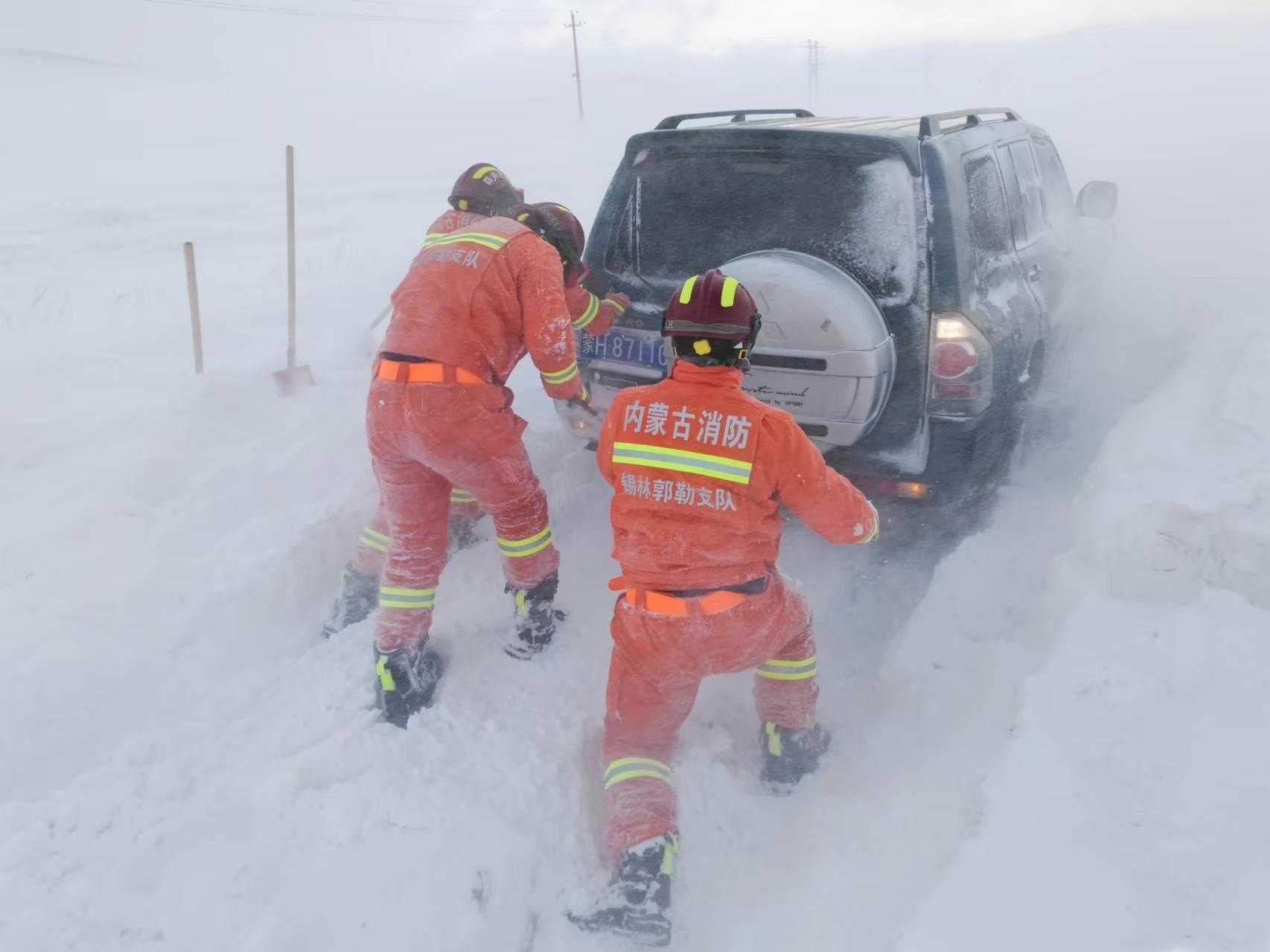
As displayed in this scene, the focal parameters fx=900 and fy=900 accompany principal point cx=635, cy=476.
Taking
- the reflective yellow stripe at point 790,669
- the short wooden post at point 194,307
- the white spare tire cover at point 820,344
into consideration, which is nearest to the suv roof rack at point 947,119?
the white spare tire cover at point 820,344

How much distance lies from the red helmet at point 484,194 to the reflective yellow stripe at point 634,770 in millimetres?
2273

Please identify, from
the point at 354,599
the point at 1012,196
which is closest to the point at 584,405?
the point at 354,599

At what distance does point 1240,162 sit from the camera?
12.3 metres

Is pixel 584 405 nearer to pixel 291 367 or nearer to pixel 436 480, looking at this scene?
pixel 436 480

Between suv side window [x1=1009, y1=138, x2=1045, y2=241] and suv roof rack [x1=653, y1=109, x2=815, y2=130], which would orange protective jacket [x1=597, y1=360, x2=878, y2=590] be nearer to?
suv roof rack [x1=653, y1=109, x2=815, y2=130]

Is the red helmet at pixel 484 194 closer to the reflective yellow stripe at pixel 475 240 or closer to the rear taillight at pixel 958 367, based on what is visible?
the reflective yellow stripe at pixel 475 240

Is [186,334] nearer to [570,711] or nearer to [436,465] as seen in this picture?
[436,465]

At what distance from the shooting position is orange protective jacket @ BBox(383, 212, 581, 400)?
319 centimetres

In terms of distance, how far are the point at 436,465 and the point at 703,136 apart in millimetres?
1775

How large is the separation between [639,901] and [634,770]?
1.22 feet

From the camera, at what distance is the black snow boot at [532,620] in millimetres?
3555

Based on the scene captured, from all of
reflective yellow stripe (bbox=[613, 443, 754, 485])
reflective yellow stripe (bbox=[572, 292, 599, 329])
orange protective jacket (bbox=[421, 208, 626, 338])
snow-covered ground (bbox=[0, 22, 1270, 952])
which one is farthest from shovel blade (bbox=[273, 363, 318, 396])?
reflective yellow stripe (bbox=[613, 443, 754, 485])

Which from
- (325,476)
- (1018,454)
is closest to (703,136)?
(1018,454)

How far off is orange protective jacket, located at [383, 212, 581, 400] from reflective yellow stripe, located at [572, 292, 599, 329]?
319 millimetres
